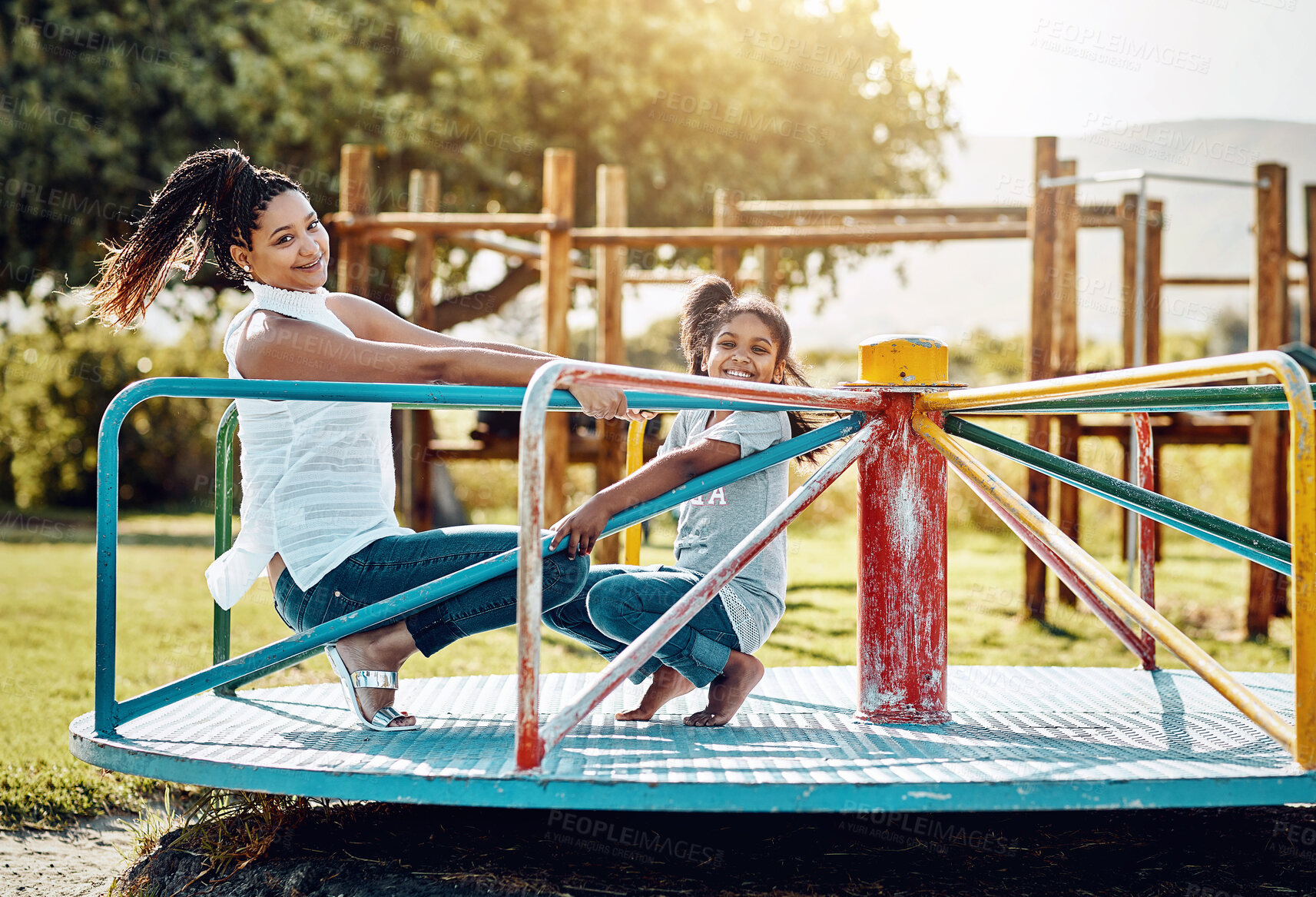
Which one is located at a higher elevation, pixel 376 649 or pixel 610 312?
pixel 610 312

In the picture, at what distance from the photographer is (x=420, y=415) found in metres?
9.04

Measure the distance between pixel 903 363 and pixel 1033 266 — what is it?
442cm

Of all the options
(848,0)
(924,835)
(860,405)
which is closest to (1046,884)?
(924,835)

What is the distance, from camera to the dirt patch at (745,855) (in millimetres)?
2646

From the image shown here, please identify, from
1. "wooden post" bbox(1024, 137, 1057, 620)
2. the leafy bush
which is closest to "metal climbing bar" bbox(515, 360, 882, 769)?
"wooden post" bbox(1024, 137, 1057, 620)

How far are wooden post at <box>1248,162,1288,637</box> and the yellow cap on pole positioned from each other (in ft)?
15.0

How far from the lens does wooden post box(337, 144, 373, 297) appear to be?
8039mm

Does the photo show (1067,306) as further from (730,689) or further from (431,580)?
(431,580)

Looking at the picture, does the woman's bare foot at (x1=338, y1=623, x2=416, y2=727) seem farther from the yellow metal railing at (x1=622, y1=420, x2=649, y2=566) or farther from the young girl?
the yellow metal railing at (x1=622, y1=420, x2=649, y2=566)

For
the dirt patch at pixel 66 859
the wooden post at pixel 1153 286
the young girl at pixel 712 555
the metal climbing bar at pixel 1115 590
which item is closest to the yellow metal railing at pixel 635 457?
the young girl at pixel 712 555

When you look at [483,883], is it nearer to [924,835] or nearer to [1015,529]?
[924,835]

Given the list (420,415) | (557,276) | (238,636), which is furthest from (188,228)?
(420,415)

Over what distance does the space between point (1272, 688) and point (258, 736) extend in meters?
2.78

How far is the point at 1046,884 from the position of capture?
269 centimetres
